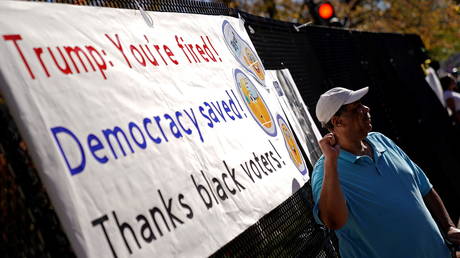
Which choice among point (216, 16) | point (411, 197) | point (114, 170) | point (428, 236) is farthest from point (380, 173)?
point (114, 170)

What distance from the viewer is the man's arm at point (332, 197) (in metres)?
2.63

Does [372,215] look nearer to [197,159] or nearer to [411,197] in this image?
[411,197]

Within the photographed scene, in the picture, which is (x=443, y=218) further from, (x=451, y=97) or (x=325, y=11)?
(x=451, y=97)

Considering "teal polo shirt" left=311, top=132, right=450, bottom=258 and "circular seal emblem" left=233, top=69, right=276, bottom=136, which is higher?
"circular seal emblem" left=233, top=69, right=276, bottom=136

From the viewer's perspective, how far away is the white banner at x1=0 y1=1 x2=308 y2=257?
5.18ft

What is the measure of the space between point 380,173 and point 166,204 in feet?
5.23

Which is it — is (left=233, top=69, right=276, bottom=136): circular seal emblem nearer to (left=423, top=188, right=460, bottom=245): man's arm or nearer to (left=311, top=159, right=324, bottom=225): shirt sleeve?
(left=311, top=159, right=324, bottom=225): shirt sleeve

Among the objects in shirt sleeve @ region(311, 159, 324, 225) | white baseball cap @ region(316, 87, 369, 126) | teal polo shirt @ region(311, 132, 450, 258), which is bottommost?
teal polo shirt @ region(311, 132, 450, 258)

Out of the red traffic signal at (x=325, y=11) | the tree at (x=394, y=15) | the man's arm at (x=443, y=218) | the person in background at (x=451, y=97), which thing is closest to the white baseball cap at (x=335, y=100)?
the man's arm at (x=443, y=218)

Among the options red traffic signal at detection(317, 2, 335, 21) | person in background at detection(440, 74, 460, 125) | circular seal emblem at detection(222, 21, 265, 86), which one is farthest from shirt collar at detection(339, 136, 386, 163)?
person in background at detection(440, 74, 460, 125)

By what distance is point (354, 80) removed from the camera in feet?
19.9

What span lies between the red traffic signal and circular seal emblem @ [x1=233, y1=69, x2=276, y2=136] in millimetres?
4490

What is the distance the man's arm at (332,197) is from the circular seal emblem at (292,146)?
54 cm

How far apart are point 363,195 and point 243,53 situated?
1.33m
